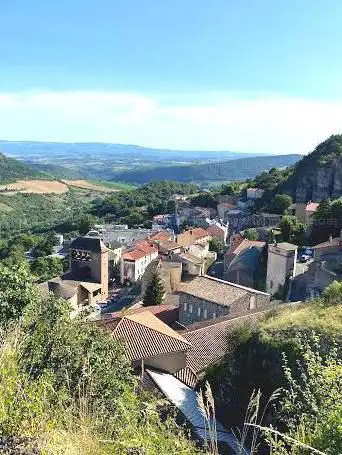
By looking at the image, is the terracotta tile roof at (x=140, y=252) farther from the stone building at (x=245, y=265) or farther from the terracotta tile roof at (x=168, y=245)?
the stone building at (x=245, y=265)

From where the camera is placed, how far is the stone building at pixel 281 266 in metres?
30.1

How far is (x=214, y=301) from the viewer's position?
2291 cm

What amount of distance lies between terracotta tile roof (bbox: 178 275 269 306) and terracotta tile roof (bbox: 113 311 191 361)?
6.25m

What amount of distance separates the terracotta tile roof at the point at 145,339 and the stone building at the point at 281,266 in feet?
49.0

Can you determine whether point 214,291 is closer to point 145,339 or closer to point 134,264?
point 145,339

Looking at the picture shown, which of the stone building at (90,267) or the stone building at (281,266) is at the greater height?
the stone building at (281,266)

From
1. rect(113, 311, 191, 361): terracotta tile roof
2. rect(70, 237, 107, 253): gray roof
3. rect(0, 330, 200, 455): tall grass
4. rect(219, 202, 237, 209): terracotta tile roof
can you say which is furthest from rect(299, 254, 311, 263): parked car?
rect(219, 202, 237, 209): terracotta tile roof

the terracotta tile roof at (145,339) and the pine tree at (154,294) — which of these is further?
the pine tree at (154,294)

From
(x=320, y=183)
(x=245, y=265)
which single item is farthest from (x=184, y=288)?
(x=320, y=183)

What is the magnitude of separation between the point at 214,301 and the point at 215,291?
942 millimetres

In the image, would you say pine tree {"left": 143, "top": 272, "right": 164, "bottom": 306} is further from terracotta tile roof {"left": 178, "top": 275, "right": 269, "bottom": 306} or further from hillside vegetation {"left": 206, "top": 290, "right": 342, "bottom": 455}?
hillside vegetation {"left": 206, "top": 290, "right": 342, "bottom": 455}

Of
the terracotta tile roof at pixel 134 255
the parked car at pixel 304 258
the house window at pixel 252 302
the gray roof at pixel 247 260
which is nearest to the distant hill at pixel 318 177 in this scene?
the terracotta tile roof at pixel 134 255

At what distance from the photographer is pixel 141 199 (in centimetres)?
9694

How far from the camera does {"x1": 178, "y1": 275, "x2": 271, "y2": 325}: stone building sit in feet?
74.5
